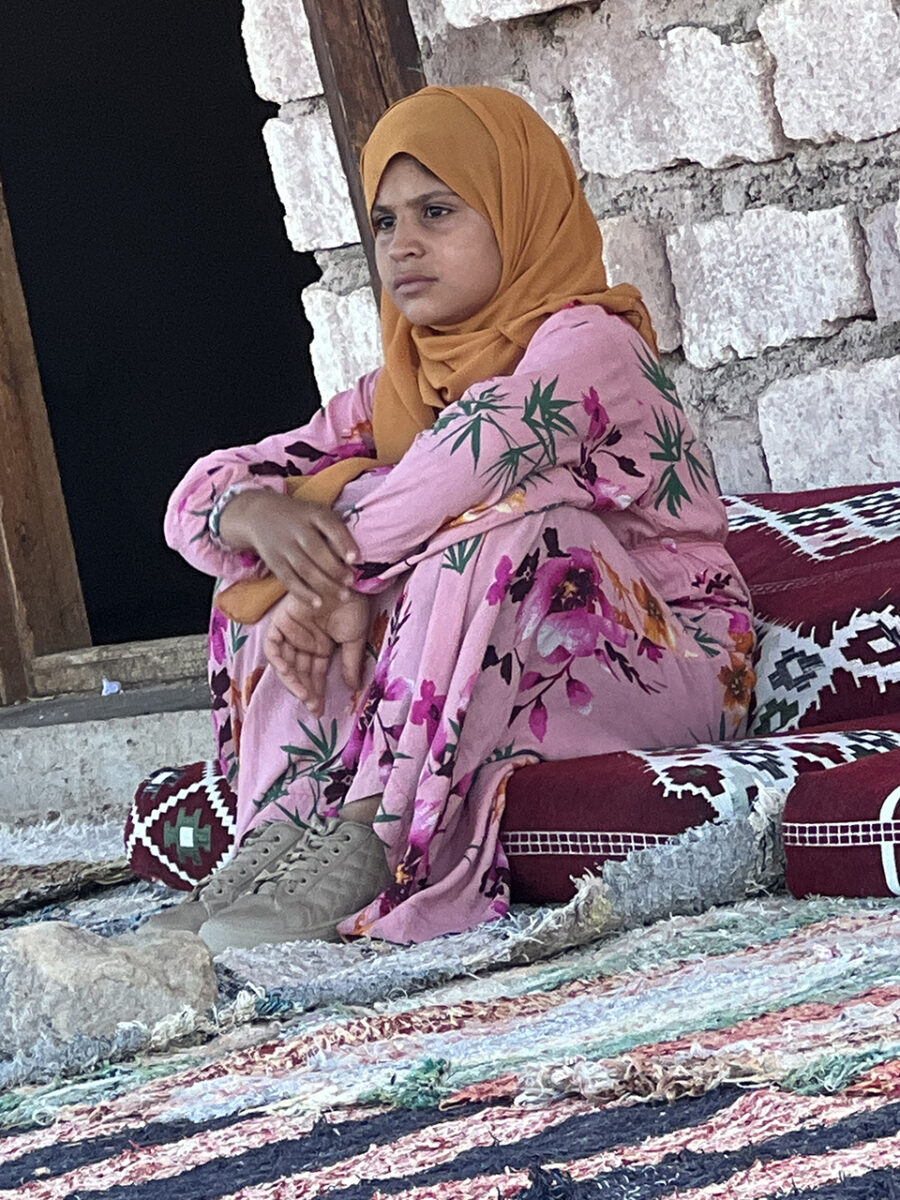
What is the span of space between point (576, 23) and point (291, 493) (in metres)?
1.27

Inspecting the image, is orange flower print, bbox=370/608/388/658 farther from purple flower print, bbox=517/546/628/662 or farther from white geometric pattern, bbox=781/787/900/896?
white geometric pattern, bbox=781/787/900/896

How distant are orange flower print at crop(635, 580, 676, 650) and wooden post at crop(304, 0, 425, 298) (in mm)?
1230

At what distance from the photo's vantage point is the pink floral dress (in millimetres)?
2014

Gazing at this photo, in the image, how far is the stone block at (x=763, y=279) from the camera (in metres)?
2.90

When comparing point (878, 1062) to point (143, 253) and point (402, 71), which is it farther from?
point (143, 253)

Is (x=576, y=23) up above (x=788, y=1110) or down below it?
above

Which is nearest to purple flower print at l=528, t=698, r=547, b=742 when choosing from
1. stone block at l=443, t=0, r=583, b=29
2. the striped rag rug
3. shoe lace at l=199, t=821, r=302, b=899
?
shoe lace at l=199, t=821, r=302, b=899

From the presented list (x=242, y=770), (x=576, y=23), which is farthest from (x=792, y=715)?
(x=576, y=23)

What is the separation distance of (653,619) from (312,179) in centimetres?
165

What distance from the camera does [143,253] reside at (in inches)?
209

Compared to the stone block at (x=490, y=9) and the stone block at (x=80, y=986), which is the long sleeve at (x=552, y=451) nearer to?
the stone block at (x=80, y=986)

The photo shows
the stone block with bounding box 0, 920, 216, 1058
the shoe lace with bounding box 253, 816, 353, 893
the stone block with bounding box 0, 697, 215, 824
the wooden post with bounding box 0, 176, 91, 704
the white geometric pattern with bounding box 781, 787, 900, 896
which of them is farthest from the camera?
the wooden post with bounding box 0, 176, 91, 704

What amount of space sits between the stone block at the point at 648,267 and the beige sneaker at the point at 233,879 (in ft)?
4.47

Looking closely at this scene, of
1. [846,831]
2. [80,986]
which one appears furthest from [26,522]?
[846,831]
